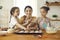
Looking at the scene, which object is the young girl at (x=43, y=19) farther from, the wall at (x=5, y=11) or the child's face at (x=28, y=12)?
the wall at (x=5, y=11)

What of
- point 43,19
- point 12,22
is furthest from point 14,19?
point 43,19

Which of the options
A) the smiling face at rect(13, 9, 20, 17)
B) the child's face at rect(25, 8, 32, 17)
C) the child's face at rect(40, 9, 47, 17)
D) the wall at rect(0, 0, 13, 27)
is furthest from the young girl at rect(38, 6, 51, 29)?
the wall at rect(0, 0, 13, 27)

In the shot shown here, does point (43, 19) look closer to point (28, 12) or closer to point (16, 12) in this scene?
point (28, 12)

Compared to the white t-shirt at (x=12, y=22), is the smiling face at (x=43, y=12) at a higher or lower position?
higher

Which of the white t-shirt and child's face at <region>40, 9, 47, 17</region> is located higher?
child's face at <region>40, 9, 47, 17</region>

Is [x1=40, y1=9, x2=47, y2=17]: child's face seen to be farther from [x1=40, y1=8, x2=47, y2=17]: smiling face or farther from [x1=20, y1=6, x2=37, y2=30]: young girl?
[x1=20, y1=6, x2=37, y2=30]: young girl

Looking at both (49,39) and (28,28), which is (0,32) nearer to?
(28,28)

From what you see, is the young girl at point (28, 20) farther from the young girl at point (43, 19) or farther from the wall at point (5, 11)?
the wall at point (5, 11)

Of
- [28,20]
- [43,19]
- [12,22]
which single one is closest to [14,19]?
[12,22]

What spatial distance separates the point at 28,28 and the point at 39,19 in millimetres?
182

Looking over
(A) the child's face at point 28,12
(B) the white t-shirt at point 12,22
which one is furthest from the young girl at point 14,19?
(A) the child's face at point 28,12

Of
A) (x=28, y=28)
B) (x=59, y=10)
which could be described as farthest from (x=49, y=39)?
(x=59, y=10)

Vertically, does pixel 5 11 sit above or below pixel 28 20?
above

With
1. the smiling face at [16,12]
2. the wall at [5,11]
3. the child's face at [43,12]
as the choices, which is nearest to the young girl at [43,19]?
the child's face at [43,12]
